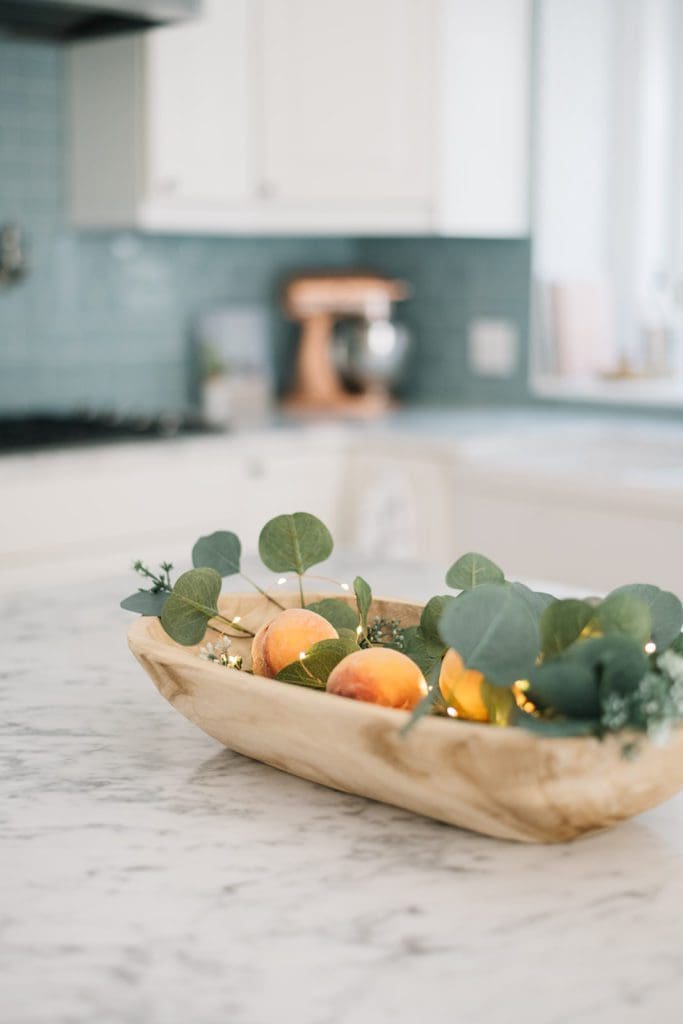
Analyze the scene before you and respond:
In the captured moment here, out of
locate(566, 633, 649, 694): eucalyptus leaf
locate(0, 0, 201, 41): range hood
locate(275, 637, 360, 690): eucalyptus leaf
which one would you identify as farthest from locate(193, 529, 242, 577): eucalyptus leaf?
locate(0, 0, 201, 41): range hood

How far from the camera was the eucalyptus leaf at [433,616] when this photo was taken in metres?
1.08

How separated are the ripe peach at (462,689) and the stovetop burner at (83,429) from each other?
2164 millimetres

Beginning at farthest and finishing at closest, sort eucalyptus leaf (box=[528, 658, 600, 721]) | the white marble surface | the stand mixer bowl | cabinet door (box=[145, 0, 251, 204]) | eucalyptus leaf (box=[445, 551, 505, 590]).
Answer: the stand mixer bowl, cabinet door (box=[145, 0, 251, 204]), eucalyptus leaf (box=[445, 551, 505, 590]), eucalyptus leaf (box=[528, 658, 600, 721]), the white marble surface

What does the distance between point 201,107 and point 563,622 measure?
2771 millimetres

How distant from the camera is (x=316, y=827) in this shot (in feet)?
3.16

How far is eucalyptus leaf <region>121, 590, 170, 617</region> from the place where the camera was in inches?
44.2

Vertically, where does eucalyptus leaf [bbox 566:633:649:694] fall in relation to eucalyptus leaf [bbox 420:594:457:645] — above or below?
Result: above

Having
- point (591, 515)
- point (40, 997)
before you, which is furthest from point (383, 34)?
point (40, 997)

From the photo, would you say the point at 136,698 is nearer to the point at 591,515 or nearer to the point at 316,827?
the point at 316,827

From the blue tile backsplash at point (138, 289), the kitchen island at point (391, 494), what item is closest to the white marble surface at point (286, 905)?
the kitchen island at point (391, 494)

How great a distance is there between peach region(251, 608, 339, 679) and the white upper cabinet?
8.28 feet

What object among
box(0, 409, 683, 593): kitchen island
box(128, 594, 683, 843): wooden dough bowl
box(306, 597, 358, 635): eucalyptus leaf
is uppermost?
box(306, 597, 358, 635): eucalyptus leaf

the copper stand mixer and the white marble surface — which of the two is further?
the copper stand mixer

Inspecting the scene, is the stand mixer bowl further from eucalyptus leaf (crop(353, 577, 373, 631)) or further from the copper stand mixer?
eucalyptus leaf (crop(353, 577, 373, 631))
